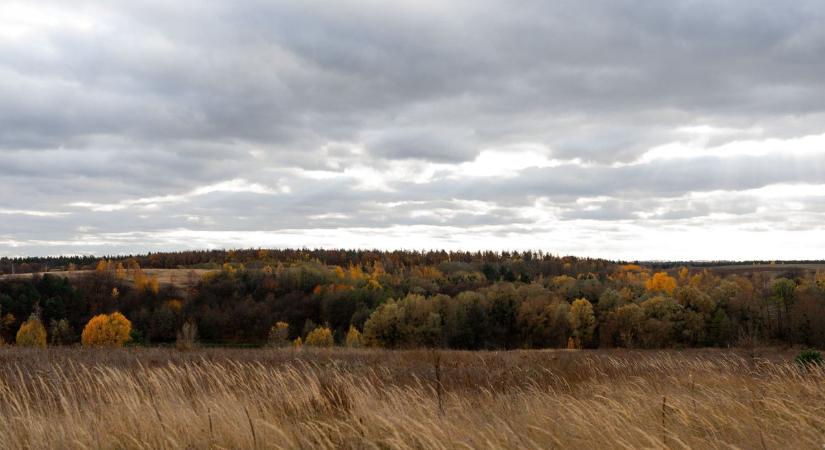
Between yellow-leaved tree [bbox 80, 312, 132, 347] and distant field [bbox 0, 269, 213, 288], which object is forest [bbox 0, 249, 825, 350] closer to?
yellow-leaved tree [bbox 80, 312, 132, 347]

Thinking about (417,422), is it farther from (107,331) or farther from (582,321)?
(107,331)

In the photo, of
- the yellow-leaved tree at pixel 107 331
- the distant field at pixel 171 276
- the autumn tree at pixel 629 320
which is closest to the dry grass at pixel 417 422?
the autumn tree at pixel 629 320

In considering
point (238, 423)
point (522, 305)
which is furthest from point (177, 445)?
point (522, 305)

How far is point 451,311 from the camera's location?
8144cm

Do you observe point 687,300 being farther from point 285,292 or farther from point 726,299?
point 285,292

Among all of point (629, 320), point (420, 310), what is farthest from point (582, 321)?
point (420, 310)

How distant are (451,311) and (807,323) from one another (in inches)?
1530

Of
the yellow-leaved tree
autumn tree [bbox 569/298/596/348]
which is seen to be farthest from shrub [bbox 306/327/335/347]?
autumn tree [bbox 569/298/596/348]

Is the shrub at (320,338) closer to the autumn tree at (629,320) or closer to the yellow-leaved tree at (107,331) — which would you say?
the yellow-leaved tree at (107,331)

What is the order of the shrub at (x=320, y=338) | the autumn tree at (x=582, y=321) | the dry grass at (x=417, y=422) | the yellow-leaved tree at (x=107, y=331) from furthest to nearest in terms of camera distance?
the yellow-leaved tree at (x=107, y=331)
the autumn tree at (x=582, y=321)
the shrub at (x=320, y=338)
the dry grass at (x=417, y=422)

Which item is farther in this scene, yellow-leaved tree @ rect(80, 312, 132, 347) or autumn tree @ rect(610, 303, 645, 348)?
yellow-leaved tree @ rect(80, 312, 132, 347)

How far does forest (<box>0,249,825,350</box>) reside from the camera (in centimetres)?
6956

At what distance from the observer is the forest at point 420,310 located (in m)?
69.6

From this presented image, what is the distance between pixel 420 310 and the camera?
7806cm
